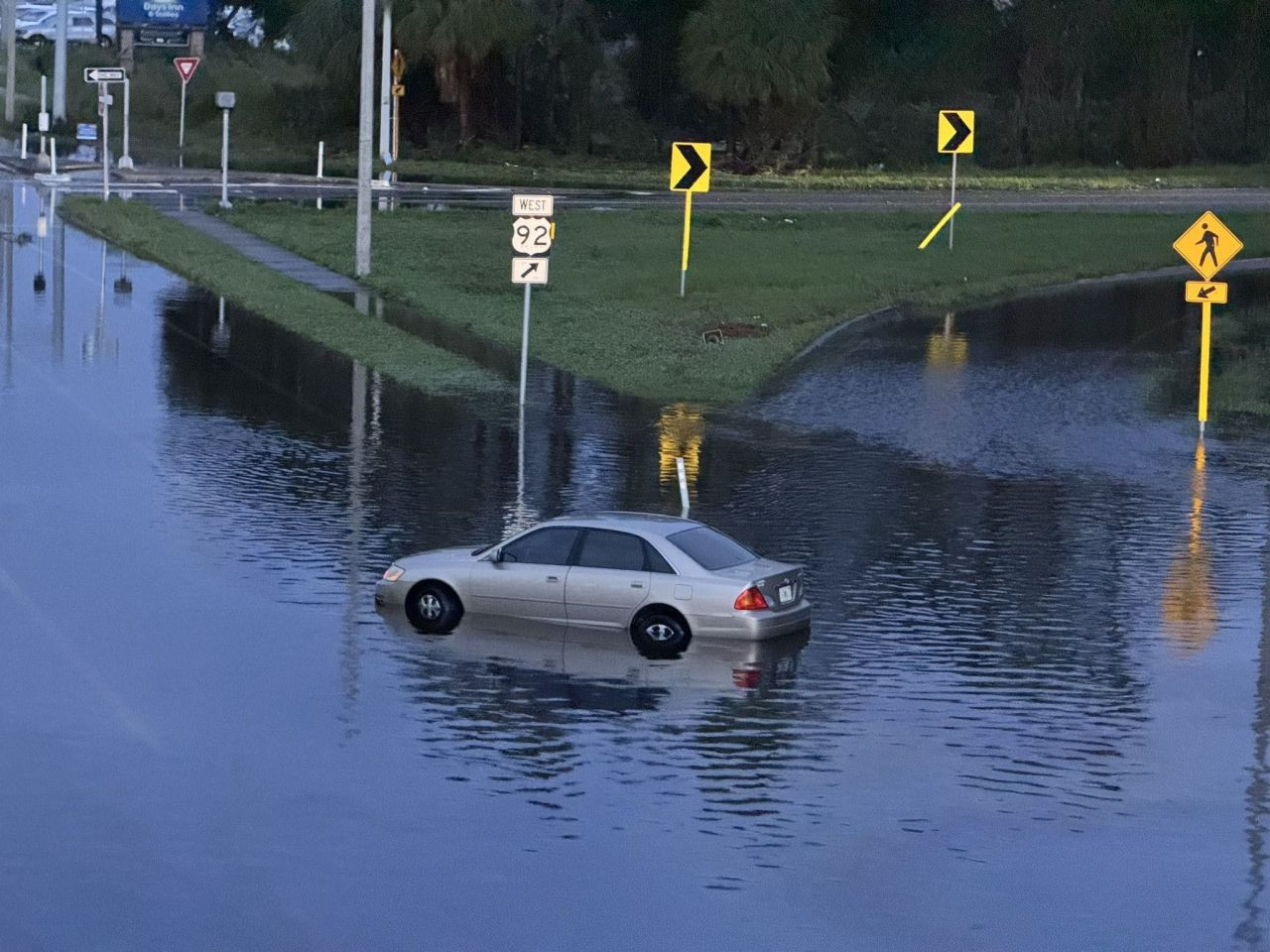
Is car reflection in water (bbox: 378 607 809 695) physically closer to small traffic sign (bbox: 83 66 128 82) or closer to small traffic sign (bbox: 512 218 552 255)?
small traffic sign (bbox: 512 218 552 255)

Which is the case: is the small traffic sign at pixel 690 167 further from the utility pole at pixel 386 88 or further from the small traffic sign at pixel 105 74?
the utility pole at pixel 386 88

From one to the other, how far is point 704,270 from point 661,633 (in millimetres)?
27986

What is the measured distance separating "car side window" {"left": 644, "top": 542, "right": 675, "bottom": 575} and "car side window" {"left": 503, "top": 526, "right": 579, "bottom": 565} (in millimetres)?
717

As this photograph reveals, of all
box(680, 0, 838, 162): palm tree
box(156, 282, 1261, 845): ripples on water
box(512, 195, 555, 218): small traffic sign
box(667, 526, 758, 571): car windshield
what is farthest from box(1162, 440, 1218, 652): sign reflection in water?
box(680, 0, 838, 162): palm tree

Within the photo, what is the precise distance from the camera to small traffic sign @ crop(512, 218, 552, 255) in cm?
2797

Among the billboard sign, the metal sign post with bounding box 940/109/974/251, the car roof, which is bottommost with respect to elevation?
the car roof

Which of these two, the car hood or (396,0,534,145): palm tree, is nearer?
the car hood

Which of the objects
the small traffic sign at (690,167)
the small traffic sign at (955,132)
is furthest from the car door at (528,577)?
the small traffic sign at (955,132)

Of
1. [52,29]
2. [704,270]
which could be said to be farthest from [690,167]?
[52,29]

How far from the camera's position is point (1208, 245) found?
91.4 feet

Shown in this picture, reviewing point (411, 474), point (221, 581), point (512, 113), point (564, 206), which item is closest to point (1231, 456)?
point (411, 474)

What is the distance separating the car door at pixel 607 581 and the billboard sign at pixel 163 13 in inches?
2533

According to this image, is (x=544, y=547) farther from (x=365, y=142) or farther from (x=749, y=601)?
(x=365, y=142)

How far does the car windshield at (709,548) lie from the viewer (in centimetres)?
1742
